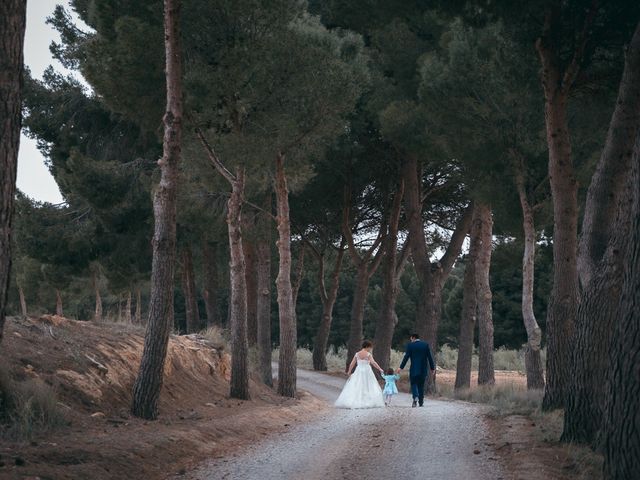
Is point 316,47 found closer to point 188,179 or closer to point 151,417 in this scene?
point 188,179

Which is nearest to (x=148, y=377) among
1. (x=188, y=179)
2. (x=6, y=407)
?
(x=6, y=407)

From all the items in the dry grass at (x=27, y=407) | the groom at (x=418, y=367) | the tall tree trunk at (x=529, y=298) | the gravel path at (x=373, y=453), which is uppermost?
the tall tree trunk at (x=529, y=298)

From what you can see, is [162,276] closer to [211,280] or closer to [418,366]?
[418,366]

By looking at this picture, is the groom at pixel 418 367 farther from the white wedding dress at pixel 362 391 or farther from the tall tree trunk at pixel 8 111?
the tall tree trunk at pixel 8 111

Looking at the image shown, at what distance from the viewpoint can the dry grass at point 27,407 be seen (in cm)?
1019

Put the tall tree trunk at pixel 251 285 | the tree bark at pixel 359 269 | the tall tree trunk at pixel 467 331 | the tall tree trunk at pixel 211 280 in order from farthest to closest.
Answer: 1. the tree bark at pixel 359 269
2. the tall tree trunk at pixel 211 280
3. the tall tree trunk at pixel 251 285
4. the tall tree trunk at pixel 467 331

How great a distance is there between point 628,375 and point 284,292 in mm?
15181

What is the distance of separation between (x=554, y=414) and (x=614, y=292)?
14.7ft

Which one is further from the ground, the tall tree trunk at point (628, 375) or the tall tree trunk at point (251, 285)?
the tall tree trunk at point (251, 285)

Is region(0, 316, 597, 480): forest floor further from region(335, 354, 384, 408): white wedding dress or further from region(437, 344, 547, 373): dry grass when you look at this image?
region(437, 344, 547, 373): dry grass

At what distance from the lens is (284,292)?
2220 centimetres

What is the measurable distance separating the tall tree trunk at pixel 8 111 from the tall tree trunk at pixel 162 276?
5999 mm

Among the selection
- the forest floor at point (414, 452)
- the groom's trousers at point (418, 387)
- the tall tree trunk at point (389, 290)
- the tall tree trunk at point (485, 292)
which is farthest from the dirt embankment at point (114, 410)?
the tall tree trunk at point (389, 290)

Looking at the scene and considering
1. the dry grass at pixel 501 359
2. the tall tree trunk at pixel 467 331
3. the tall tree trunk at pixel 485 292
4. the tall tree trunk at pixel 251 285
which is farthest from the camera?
the dry grass at pixel 501 359
